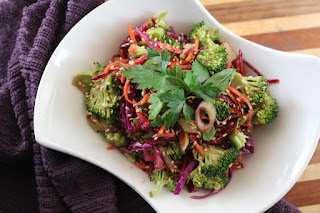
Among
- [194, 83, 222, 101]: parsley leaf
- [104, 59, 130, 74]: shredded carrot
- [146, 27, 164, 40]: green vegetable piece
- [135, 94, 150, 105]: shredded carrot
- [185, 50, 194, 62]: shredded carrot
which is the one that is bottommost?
[135, 94, 150, 105]: shredded carrot

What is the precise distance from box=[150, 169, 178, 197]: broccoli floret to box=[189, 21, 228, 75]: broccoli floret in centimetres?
56

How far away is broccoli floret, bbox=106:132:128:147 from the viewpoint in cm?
189

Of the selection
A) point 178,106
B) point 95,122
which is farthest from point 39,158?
point 178,106

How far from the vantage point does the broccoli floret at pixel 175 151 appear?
70.5 inches

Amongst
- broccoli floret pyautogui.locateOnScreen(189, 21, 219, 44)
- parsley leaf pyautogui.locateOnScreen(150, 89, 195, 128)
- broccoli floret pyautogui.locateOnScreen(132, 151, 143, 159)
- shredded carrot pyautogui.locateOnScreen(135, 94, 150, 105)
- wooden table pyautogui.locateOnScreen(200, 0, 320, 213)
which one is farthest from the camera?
wooden table pyautogui.locateOnScreen(200, 0, 320, 213)

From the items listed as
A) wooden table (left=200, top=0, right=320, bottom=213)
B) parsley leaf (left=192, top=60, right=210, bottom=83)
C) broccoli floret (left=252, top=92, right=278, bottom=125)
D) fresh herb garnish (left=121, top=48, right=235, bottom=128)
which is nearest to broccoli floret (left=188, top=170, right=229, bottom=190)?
fresh herb garnish (left=121, top=48, right=235, bottom=128)

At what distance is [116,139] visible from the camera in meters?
1.88

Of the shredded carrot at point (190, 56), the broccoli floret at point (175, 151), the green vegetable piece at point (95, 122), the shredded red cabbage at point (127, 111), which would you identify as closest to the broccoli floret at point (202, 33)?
the shredded carrot at point (190, 56)

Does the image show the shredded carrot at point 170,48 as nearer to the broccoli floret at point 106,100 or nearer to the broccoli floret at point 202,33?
the broccoli floret at point 202,33

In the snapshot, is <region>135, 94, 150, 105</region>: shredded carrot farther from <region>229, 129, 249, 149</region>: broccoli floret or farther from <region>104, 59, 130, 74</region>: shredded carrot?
<region>229, 129, 249, 149</region>: broccoli floret

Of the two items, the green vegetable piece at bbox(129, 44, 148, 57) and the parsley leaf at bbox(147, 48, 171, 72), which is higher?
the parsley leaf at bbox(147, 48, 171, 72)

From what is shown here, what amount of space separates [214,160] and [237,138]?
169 millimetres

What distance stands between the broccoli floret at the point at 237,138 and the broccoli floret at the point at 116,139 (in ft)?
1.81

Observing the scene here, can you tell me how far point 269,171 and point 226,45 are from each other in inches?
27.9
